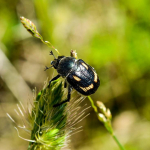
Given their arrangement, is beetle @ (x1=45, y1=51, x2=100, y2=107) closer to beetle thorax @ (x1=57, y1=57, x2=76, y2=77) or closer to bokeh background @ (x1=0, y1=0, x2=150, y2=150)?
beetle thorax @ (x1=57, y1=57, x2=76, y2=77)

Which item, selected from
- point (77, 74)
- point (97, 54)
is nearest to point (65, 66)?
point (77, 74)

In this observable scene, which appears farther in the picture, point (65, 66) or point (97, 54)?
point (97, 54)

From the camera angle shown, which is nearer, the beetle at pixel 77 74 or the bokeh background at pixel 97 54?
the beetle at pixel 77 74

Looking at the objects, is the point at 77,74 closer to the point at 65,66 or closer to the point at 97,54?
the point at 65,66

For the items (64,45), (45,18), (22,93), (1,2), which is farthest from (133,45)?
(1,2)

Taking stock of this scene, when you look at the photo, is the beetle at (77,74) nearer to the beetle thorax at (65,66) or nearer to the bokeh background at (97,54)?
the beetle thorax at (65,66)

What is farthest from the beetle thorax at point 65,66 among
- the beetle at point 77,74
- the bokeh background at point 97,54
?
the bokeh background at point 97,54

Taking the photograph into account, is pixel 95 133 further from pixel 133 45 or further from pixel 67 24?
pixel 67 24
